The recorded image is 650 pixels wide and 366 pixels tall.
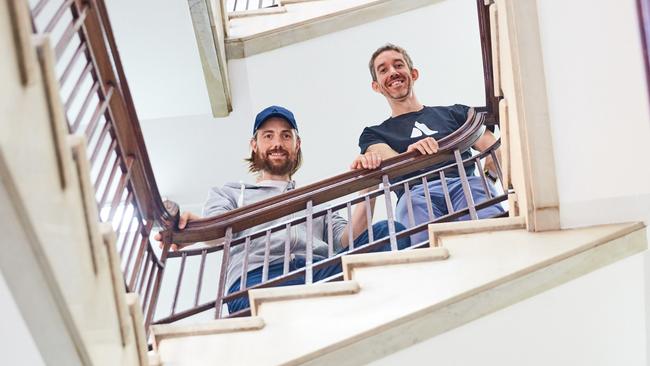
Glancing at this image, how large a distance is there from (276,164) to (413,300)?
1.52 m

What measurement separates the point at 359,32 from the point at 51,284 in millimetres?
5119

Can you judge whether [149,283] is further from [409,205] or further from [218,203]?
[409,205]

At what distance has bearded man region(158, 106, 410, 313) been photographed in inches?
130

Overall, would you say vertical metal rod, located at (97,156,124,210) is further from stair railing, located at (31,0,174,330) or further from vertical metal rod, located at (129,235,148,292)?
vertical metal rod, located at (129,235,148,292)

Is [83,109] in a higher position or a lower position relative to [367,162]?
higher

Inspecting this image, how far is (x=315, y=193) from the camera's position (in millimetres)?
3336

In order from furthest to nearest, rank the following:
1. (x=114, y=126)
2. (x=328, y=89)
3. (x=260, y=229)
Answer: (x=328, y=89), (x=260, y=229), (x=114, y=126)

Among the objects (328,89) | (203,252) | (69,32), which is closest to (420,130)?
(203,252)

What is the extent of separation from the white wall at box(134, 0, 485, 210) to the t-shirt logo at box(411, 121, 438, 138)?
8.78 feet

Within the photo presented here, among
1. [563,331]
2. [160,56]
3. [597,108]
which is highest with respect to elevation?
[160,56]

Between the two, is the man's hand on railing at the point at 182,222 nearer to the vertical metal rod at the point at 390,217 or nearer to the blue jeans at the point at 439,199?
the vertical metal rod at the point at 390,217

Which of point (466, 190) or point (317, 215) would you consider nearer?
point (466, 190)

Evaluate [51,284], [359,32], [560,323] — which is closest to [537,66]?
[560,323]

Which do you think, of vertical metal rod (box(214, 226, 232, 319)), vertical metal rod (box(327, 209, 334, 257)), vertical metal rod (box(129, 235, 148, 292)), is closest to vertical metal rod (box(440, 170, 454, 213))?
vertical metal rod (box(327, 209, 334, 257))
